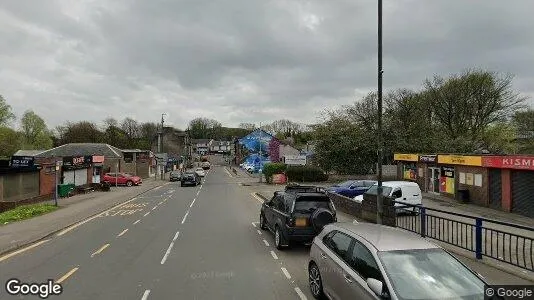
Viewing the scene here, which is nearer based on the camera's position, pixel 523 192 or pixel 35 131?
pixel 523 192

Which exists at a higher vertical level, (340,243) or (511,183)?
(511,183)

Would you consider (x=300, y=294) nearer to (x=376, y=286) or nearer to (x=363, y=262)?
(x=363, y=262)

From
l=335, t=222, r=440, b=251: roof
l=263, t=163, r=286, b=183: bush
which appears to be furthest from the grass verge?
l=263, t=163, r=286, b=183: bush

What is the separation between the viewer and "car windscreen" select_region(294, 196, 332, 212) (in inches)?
489

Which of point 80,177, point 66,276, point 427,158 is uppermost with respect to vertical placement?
point 427,158

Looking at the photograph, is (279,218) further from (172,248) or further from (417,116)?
(417,116)

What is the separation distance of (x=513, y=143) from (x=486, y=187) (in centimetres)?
3453

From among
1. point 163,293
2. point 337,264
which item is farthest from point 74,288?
point 337,264

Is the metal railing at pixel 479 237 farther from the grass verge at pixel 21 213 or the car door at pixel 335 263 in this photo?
the grass verge at pixel 21 213

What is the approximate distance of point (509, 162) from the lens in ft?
76.6

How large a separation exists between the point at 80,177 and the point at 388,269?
38478 mm

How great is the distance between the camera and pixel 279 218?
42.6 feet

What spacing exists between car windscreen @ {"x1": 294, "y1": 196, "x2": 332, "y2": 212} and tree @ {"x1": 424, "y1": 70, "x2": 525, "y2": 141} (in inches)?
1689

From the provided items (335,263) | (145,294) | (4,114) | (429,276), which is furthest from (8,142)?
(429,276)
